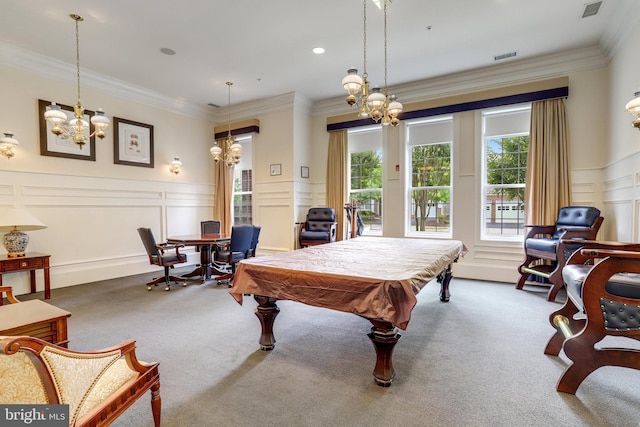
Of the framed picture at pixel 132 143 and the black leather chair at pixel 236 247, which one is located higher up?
the framed picture at pixel 132 143

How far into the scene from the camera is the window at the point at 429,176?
18.0 feet

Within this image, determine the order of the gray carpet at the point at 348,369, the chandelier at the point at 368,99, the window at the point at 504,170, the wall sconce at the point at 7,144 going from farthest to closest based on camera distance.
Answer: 1. the window at the point at 504,170
2. the wall sconce at the point at 7,144
3. the chandelier at the point at 368,99
4. the gray carpet at the point at 348,369

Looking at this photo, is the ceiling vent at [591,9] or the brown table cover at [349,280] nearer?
the brown table cover at [349,280]

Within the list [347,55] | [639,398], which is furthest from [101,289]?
[639,398]

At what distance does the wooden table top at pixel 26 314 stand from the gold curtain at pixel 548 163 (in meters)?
5.59

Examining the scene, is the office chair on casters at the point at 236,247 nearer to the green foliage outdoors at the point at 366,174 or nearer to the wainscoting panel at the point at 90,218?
the wainscoting panel at the point at 90,218

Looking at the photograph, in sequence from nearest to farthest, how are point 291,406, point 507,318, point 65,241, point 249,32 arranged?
point 291,406 < point 507,318 < point 249,32 < point 65,241

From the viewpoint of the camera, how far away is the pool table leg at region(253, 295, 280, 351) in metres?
2.46

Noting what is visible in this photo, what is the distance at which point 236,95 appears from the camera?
244 inches

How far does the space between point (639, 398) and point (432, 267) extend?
140 cm

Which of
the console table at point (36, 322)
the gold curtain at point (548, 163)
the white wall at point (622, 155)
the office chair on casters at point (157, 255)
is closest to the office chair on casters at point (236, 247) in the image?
the office chair on casters at point (157, 255)

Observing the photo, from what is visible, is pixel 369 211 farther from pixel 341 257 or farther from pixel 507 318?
pixel 341 257

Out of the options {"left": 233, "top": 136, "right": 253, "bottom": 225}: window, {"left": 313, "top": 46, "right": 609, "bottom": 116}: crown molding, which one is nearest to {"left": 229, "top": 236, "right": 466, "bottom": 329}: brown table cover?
{"left": 313, "top": 46, "right": 609, "bottom": 116}: crown molding

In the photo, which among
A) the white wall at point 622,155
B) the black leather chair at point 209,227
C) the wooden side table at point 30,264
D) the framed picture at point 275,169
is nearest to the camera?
the white wall at point 622,155
